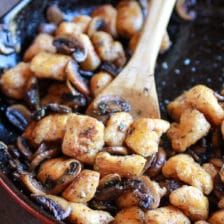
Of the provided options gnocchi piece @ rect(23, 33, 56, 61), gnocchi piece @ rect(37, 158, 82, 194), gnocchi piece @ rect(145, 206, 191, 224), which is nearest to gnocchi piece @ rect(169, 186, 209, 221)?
gnocchi piece @ rect(145, 206, 191, 224)

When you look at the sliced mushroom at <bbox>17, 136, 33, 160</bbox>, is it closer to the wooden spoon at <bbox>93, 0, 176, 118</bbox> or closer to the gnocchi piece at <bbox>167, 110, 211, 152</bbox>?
the wooden spoon at <bbox>93, 0, 176, 118</bbox>

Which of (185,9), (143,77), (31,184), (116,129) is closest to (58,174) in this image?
(31,184)

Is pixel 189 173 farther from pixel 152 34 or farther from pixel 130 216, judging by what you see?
pixel 152 34

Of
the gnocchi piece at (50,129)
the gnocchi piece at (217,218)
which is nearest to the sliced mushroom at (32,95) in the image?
the gnocchi piece at (50,129)

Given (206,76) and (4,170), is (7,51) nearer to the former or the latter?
(4,170)

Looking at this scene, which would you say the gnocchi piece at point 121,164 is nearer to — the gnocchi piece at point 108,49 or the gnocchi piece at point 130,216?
the gnocchi piece at point 130,216

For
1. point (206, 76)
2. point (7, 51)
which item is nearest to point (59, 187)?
point (7, 51)

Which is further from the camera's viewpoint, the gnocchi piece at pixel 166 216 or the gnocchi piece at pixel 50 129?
the gnocchi piece at pixel 50 129
